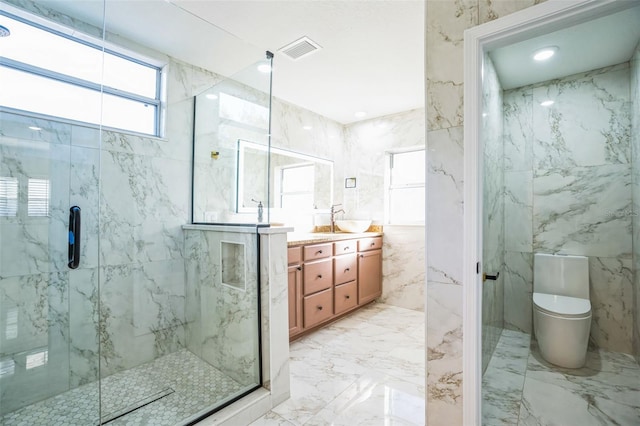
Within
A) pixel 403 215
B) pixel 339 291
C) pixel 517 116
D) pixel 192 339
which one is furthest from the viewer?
pixel 403 215

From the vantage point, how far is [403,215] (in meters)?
4.03

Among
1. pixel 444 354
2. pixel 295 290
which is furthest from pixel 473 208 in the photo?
pixel 295 290

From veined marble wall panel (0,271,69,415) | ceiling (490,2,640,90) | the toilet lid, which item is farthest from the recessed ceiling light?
veined marble wall panel (0,271,69,415)

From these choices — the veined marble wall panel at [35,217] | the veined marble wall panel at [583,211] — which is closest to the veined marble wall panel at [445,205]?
the veined marble wall panel at [583,211]

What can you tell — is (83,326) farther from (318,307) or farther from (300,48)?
(300,48)

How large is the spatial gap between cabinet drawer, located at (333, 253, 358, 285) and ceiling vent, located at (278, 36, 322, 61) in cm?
194

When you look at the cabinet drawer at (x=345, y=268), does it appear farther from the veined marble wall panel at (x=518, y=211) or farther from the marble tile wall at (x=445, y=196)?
the marble tile wall at (x=445, y=196)

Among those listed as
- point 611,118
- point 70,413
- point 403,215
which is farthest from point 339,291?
point 611,118

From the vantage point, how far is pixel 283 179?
3658 mm

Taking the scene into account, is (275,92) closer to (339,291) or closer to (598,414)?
(339,291)

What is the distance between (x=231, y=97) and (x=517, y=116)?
2753 mm

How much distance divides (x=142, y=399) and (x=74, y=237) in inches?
43.3

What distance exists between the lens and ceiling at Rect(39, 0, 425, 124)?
196cm

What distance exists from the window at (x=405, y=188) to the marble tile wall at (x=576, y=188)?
1033 mm
